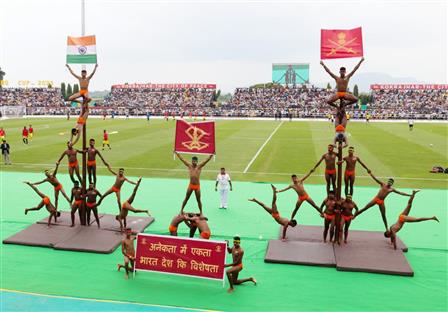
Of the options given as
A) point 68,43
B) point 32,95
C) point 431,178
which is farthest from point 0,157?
point 32,95

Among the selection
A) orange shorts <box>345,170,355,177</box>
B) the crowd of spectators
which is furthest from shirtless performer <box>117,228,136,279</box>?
the crowd of spectators

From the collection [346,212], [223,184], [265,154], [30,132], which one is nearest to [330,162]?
[346,212]

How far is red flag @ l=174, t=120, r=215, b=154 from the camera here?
12086 millimetres

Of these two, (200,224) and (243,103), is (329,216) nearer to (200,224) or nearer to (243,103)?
(200,224)

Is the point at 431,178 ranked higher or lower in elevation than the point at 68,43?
lower

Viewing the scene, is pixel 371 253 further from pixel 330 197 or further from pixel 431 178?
pixel 431 178

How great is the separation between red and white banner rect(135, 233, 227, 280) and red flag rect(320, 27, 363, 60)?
6722 millimetres

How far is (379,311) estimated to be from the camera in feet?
29.2

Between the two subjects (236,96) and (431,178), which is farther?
(236,96)

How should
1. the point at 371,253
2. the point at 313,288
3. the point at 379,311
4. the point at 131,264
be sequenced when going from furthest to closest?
the point at 371,253 → the point at 131,264 → the point at 313,288 → the point at 379,311

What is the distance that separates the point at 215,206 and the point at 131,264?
20.8 ft

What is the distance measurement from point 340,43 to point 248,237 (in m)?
6.46

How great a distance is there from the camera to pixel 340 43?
12.9 m

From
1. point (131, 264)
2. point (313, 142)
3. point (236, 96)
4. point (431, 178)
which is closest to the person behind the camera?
point (131, 264)
